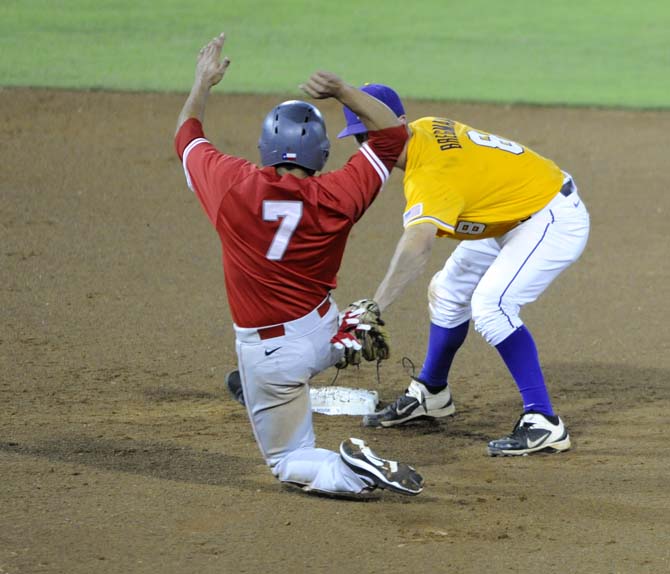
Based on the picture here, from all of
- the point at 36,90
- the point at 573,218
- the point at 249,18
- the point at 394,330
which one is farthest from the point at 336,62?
the point at 573,218

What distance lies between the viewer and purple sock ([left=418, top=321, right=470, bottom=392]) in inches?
225

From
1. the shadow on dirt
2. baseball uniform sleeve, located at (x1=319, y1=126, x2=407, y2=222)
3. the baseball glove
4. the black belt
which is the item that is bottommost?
the shadow on dirt

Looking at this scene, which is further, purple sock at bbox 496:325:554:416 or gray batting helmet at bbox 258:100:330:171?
purple sock at bbox 496:325:554:416

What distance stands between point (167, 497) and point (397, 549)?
40.4 inches

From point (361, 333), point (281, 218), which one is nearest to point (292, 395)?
point (361, 333)

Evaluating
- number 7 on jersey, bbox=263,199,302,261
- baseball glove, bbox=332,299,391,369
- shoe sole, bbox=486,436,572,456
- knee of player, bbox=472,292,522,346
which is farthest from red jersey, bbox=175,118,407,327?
shoe sole, bbox=486,436,572,456

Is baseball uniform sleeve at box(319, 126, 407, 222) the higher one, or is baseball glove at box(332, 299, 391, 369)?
baseball uniform sleeve at box(319, 126, 407, 222)

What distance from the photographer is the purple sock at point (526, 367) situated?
528 cm

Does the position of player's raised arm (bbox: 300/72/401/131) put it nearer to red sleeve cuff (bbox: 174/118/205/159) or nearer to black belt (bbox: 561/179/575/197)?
red sleeve cuff (bbox: 174/118/205/159)

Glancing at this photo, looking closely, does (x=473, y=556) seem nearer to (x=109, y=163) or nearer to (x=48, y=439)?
(x=48, y=439)

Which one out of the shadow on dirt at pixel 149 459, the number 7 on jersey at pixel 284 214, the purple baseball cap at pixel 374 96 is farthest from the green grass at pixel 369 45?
the number 7 on jersey at pixel 284 214

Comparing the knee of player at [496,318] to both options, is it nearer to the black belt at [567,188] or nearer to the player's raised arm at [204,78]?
the black belt at [567,188]

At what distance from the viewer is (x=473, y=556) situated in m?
4.03

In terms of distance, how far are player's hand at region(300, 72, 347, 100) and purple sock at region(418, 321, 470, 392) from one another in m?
1.87
